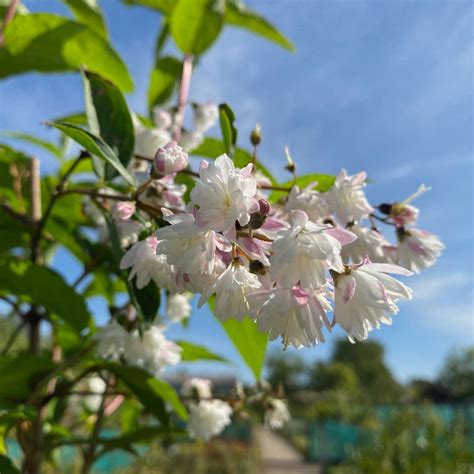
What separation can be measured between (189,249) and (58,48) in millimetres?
672

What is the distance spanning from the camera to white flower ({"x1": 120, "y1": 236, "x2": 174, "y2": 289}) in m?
0.53

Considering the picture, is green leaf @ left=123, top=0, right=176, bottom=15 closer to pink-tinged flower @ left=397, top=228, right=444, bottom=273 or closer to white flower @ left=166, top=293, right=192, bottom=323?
white flower @ left=166, top=293, right=192, bottom=323

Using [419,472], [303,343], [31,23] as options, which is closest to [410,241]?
[303,343]

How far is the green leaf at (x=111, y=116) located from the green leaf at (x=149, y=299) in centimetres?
15

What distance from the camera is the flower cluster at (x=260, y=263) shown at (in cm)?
43

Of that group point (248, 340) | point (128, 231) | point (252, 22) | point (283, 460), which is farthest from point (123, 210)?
point (283, 460)

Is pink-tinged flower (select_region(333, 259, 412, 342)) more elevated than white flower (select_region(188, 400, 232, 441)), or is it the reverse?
pink-tinged flower (select_region(333, 259, 412, 342))

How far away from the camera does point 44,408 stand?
86 centimetres

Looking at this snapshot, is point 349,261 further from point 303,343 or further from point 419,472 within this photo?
point 419,472

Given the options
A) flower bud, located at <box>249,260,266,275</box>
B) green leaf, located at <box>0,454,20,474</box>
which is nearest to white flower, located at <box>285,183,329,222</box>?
flower bud, located at <box>249,260,266,275</box>

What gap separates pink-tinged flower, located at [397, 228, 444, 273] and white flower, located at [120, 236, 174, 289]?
0.93 feet

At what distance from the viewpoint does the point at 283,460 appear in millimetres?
13938

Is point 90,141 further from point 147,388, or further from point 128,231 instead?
point 147,388

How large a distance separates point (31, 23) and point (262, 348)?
701 mm
